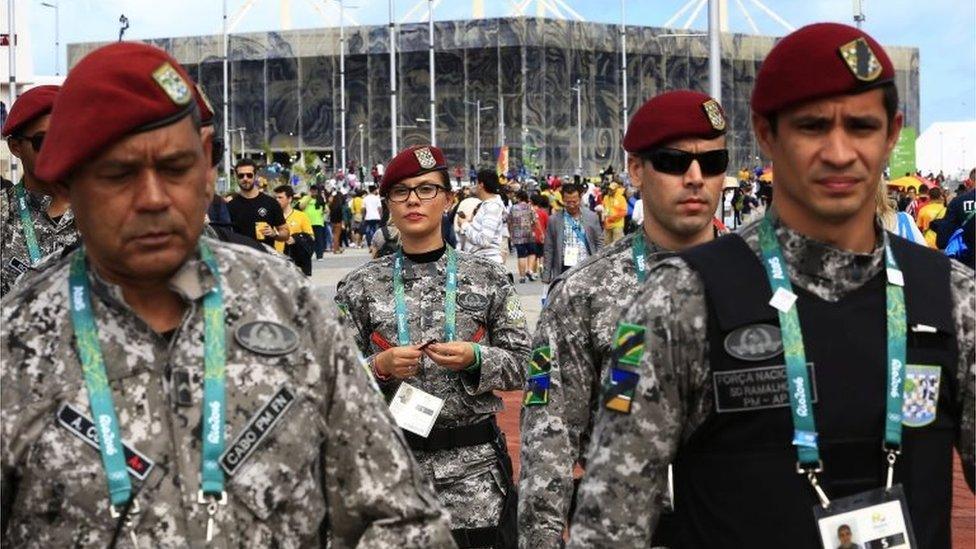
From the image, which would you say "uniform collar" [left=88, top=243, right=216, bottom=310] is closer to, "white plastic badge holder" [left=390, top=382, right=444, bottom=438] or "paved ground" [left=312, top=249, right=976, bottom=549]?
"paved ground" [left=312, top=249, right=976, bottom=549]

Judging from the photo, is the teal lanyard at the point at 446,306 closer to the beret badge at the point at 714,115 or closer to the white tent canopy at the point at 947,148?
the beret badge at the point at 714,115

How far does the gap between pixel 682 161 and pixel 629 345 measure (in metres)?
2.18

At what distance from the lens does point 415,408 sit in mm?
6125

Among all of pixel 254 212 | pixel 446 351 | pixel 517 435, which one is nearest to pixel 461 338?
pixel 446 351

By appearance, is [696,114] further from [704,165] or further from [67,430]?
[67,430]

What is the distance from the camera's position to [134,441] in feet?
9.08

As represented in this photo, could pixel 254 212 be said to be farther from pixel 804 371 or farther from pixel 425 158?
pixel 804 371

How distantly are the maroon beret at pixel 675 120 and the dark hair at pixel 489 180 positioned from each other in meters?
12.7

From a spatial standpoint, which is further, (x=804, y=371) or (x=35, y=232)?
(x=35, y=232)

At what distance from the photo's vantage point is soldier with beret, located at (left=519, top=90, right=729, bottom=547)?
4.76 meters

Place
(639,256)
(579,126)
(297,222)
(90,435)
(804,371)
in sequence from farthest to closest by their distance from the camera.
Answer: (579,126) → (297,222) → (639,256) → (804,371) → (90,435)

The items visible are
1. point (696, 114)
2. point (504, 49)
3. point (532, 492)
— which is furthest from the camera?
point (504, 49)

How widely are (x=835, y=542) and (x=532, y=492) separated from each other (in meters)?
1.67

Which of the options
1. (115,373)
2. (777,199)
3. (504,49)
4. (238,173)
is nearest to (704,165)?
(777,199)
